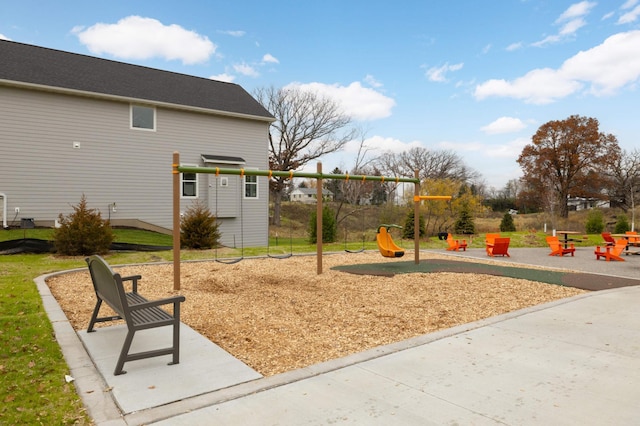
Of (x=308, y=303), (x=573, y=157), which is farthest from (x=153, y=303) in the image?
(x=573, y=157)

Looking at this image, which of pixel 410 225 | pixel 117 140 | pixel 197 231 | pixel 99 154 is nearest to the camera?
pixel 197 231

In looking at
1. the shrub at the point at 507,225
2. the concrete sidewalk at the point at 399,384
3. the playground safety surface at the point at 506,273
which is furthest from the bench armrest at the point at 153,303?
the shrub at the point at 507,225

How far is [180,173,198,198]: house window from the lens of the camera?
19531 mm

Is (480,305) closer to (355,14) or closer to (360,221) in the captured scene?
(355,14)

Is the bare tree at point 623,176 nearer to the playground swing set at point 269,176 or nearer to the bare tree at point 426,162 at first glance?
the bare tree at point 426,162

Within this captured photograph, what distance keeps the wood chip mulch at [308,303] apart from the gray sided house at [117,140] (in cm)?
781

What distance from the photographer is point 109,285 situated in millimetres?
4004

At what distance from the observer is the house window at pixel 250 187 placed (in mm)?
21516

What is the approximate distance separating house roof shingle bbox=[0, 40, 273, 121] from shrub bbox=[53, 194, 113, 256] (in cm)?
716

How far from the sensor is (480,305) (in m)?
6.61

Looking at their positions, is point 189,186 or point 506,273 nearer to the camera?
point 506,273

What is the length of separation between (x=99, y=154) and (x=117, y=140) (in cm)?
99

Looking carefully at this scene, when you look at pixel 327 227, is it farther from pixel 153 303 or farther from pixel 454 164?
pixel 454 164

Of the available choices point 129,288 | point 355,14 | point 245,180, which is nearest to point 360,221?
point 245,180
